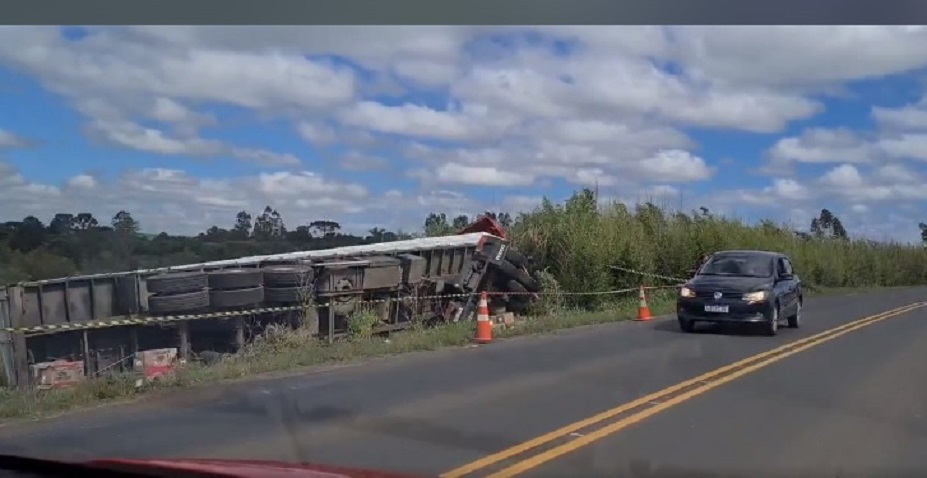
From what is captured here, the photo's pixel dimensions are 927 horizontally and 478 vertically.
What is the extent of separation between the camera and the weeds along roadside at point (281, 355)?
10.4 metres

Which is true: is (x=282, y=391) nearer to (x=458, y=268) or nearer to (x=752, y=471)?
(x=752, y=471)

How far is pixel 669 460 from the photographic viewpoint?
299 inches

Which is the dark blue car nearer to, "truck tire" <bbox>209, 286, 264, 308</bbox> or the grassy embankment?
the grassy embankment

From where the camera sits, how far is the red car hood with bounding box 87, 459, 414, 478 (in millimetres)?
3590

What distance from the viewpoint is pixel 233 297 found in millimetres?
16625

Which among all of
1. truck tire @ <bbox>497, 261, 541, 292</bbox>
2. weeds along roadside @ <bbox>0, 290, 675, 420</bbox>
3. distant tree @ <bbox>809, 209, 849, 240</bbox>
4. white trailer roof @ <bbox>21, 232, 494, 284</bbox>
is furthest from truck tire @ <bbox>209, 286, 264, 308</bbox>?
distant tree @ <bbox>809, 209, 849, 240</bbox>

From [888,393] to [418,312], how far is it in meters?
11.6

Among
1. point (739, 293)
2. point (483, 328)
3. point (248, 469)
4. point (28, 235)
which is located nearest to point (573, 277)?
point (739, 293)

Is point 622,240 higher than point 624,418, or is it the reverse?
point 622,240

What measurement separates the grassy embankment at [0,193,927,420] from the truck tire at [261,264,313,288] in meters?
0.88

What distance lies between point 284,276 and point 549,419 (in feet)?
30.2

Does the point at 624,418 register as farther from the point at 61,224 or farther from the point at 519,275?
the point at 519,275

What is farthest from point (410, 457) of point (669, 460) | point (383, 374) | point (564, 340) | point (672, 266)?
point (672, 266)

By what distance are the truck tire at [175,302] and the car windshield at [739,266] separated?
411 inches
